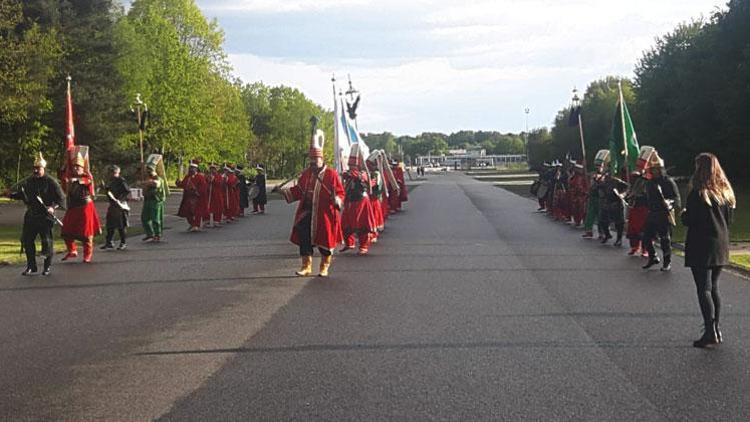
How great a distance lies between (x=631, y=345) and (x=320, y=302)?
394cm

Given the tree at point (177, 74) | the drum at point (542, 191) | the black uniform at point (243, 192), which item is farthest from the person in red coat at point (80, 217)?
the tree at point (177, 74)

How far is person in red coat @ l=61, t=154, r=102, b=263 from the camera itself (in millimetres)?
16062

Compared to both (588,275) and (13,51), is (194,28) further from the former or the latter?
(588,275)

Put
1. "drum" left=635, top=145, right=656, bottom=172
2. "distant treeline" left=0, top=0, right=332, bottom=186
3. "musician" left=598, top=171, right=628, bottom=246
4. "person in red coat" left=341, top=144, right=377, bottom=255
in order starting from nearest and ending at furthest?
"drum" left=635, top=145, right=656, bottom=172 → "person in red coat" left=341, top=144, right=377, bottom=255 → "musician" left=598, top=171, right=628, bottom=246 → "distant treeline" left=0, top=0, right=332, bottom=186

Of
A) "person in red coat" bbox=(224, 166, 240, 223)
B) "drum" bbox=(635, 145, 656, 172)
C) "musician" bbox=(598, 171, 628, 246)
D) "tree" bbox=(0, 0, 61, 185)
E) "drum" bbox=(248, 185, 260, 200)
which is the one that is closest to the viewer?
"drum" bbox=(635, 145, 656, 172)

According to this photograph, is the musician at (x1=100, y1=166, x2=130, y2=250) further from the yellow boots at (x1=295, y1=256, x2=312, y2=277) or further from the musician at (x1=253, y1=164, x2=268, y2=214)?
the musician at (x1=253, y1=164, x2=268, y2=214)

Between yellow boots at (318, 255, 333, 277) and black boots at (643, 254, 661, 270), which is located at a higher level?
yellow boots at (318, 255, 333, 277)

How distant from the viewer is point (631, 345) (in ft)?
26.2

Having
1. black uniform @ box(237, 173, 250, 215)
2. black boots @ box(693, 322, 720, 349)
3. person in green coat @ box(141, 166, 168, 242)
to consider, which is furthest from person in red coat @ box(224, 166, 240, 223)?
black boots @ box(693, 322, 720, 349)

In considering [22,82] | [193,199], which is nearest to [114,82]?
[22,82]

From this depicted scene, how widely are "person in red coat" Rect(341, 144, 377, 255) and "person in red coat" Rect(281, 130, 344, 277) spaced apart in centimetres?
305

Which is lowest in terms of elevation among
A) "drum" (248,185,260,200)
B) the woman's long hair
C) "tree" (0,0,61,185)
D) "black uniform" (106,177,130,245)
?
"drum" (248,185,260,200)

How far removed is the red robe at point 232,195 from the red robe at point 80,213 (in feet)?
38.3

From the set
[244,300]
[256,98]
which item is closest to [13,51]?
[244,300]
